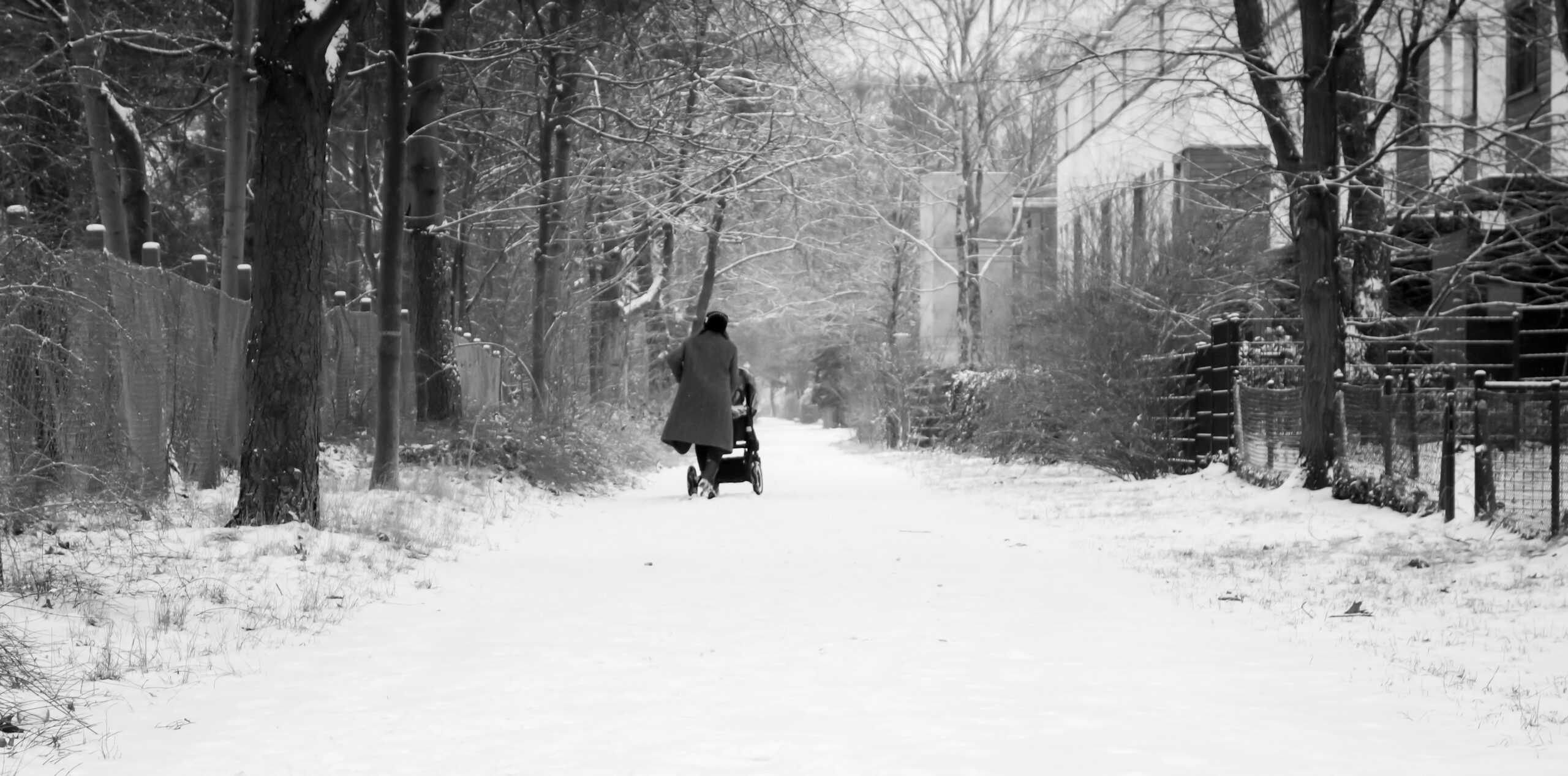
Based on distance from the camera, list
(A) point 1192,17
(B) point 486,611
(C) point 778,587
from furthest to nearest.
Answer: (A) point 1192,17 < (C) point 778,587 < (B) point 486,611

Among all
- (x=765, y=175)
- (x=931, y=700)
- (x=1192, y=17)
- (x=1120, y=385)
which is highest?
(x=1192, y=17)

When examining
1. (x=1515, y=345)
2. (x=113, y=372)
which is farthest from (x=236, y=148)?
(x=1515, y=345)

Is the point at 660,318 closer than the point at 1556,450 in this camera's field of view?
No

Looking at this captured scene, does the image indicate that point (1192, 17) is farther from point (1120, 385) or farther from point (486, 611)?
point (486, 611)

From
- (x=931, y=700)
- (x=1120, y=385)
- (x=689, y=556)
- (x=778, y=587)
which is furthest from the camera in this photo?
(x=1120, y=385)

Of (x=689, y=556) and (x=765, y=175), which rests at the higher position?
(x=765, y=175)

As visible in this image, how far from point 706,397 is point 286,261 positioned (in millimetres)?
7166

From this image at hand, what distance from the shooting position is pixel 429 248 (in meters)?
19.6

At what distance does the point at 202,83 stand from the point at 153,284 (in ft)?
31.9

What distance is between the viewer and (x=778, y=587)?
9.61 meters

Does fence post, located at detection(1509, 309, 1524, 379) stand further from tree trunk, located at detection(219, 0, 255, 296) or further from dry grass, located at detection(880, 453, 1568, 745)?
tree trunk, located at detection(219, 0, 255, 296)

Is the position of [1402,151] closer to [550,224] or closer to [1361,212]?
[1361,212]

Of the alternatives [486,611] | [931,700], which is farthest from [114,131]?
[931,700]

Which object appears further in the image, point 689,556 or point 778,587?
point 689,556
